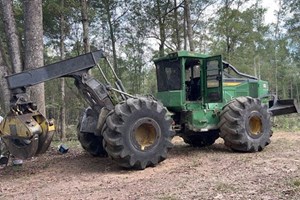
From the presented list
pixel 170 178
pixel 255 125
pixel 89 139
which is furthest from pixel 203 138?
pixel 170 178

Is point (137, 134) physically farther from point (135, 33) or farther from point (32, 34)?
point (135, 33)

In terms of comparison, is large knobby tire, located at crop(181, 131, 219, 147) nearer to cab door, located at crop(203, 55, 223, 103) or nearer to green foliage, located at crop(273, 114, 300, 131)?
cab door, located at crop(203, 55, 223, 103)

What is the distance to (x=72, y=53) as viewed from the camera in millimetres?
23859

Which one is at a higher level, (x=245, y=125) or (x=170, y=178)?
(x=245, y=125)

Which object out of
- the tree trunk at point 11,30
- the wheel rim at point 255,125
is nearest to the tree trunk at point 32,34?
the tree trunk at point 11,30

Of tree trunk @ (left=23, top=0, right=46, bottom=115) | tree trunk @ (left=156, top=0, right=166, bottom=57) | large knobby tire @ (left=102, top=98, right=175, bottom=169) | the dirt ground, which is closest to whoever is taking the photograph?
the dirt ground

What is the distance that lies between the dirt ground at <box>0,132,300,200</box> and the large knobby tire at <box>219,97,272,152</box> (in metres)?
0.22

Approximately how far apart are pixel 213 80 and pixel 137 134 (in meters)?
2.39

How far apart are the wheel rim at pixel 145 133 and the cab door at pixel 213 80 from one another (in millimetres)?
1920

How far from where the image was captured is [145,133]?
6.63 m

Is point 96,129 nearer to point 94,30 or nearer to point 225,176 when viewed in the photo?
point 225,176

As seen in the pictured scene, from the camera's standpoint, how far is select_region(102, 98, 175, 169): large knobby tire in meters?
6.08

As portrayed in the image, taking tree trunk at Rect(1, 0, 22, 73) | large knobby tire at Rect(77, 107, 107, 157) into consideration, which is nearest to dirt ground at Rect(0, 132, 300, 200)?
large knobby tire at Rect(77, 107, 107, 157)

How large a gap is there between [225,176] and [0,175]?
3.81 meters
